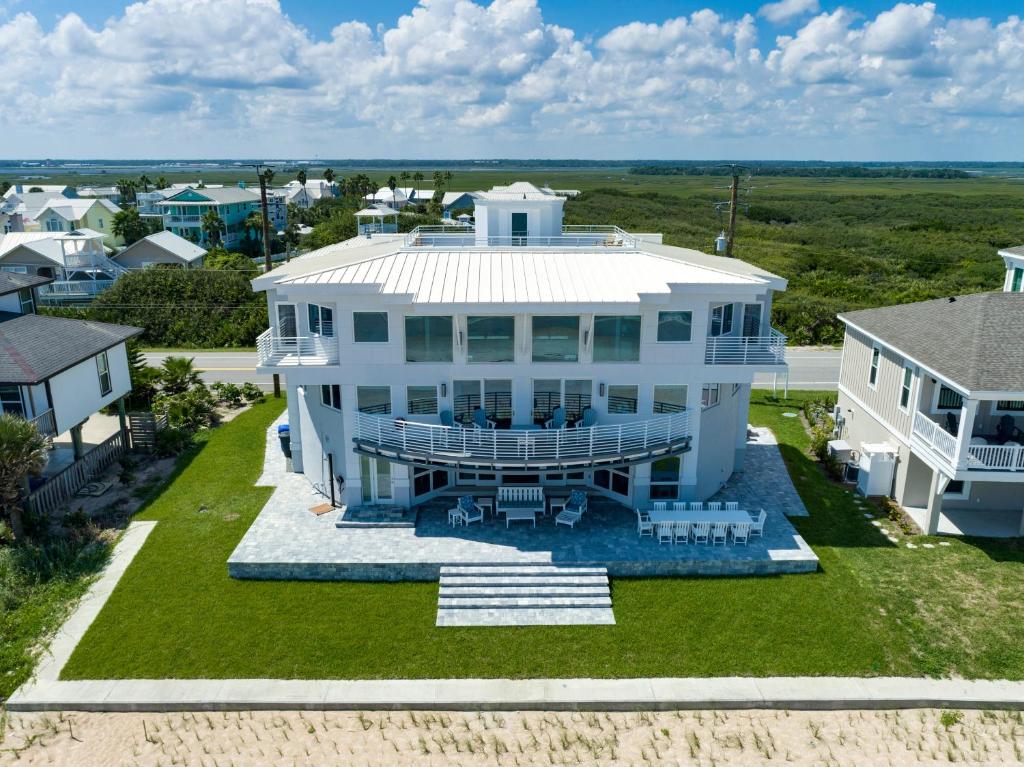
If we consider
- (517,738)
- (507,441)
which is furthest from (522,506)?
(517,738)

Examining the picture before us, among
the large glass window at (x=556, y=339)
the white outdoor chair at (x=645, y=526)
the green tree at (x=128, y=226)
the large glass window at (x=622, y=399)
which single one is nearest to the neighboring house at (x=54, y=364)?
the large glass window at (x=556, y=339)

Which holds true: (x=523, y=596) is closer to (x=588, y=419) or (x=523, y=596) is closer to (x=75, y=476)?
(x=588, y=419)

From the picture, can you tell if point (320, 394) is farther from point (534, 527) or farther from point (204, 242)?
point (204, 242)

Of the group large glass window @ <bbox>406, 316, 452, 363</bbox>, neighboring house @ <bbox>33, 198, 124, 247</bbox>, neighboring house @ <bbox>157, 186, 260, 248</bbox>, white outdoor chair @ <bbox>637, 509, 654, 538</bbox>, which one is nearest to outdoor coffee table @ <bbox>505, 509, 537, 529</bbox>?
white outdoor chair @ <bbox>637, 509, 654, 538</bbox>

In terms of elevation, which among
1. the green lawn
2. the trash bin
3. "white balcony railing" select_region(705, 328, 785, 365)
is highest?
"white balcony railing" select_region(705, 328, 785, 365)

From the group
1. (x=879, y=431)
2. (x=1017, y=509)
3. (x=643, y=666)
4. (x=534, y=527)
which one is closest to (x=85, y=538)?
(x=534, y=527)

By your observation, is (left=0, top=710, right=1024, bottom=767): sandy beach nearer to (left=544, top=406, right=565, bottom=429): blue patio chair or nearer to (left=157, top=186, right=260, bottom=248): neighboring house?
(left=544, top=406, right=565, bottom=429): blue patio chair
